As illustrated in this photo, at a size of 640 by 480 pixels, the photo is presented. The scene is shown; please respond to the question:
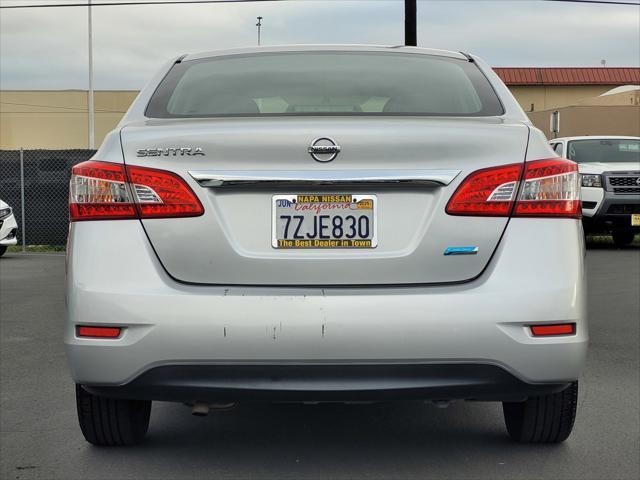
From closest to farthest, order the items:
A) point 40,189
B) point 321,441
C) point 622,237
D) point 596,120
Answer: point 321,441
point 622,237
point 40,189
point 596,120

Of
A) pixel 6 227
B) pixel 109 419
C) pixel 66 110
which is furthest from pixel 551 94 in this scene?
pixel 109 419

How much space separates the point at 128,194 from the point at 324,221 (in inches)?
28.7

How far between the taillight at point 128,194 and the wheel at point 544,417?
5.69 ft

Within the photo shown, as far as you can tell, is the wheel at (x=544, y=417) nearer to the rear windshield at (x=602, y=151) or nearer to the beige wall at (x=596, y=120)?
the rear windshield at (x=602, y=151)

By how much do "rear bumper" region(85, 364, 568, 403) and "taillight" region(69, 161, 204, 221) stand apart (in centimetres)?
57

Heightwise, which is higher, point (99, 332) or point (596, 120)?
point (99, 332)

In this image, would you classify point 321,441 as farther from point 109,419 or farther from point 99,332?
point 99,332

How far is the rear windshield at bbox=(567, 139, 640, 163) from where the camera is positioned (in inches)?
748

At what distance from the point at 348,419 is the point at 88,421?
133cm

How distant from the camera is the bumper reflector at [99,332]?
385 cm

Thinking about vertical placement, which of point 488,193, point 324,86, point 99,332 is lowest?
point 99,332

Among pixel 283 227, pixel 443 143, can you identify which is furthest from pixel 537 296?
pixel 283 227

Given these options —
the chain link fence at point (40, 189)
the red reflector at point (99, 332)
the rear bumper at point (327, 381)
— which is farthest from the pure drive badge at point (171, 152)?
the chain link fence at point (40, 189)

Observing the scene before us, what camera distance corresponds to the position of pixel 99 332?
3.87m
